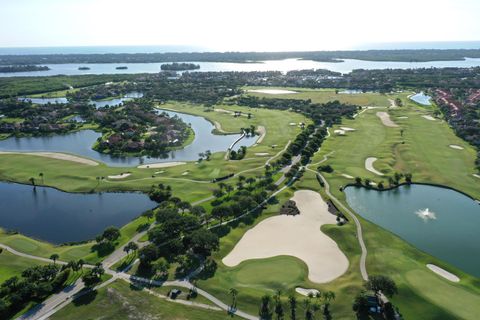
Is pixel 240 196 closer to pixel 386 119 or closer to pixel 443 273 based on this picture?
pixel 443 273

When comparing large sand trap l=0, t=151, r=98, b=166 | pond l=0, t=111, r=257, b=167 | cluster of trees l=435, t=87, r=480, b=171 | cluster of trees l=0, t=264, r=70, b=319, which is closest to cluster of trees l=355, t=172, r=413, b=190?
cluster of trees l=435, t=87, r=480, b=171

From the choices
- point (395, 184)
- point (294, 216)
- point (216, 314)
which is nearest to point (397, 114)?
point (395, 184)

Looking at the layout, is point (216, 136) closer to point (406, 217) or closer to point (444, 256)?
point (406, 217)

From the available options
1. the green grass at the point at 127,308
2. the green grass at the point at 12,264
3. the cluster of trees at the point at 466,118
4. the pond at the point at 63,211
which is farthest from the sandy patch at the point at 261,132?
the green grass at the point at 127,308

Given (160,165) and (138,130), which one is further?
(138,130)

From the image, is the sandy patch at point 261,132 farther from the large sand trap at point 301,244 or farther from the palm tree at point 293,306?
the palm tree at point 293,306

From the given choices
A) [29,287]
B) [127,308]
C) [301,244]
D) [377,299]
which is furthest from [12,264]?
[377,299]
